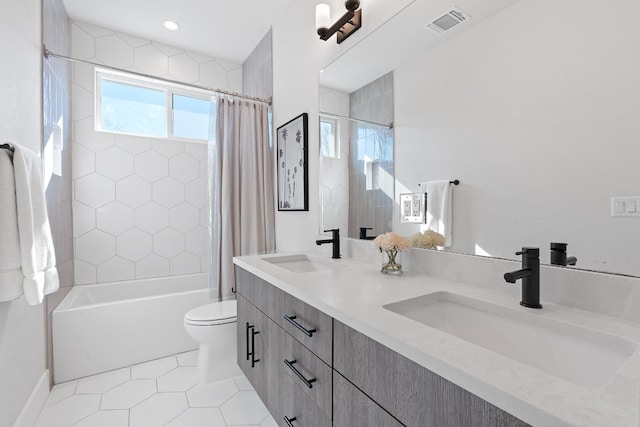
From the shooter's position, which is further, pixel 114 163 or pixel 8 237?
pixel 114 163

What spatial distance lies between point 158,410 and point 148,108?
8.54ft

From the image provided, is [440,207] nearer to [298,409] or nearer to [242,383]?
[298,409]

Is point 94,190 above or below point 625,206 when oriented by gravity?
above

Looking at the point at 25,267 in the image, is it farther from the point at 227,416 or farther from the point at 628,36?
the point at 628,36

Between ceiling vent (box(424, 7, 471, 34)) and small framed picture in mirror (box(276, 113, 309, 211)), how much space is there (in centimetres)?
103

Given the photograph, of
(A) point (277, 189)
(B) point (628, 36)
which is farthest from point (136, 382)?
(B) point (628, 36)

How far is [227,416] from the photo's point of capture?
1578 mm

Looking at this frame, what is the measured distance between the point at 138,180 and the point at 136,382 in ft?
5.69

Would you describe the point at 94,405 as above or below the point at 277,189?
below

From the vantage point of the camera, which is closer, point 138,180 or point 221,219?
point 221,219

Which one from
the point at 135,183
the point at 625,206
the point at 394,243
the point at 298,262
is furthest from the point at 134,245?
the point at 625,206

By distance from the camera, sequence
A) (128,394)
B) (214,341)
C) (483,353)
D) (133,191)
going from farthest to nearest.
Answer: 1. (133,191)
2. (214,341)
3. (128,394)
4. (483,353)

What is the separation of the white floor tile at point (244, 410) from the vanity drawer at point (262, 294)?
637 millimetres

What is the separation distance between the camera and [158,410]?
1613 mm
